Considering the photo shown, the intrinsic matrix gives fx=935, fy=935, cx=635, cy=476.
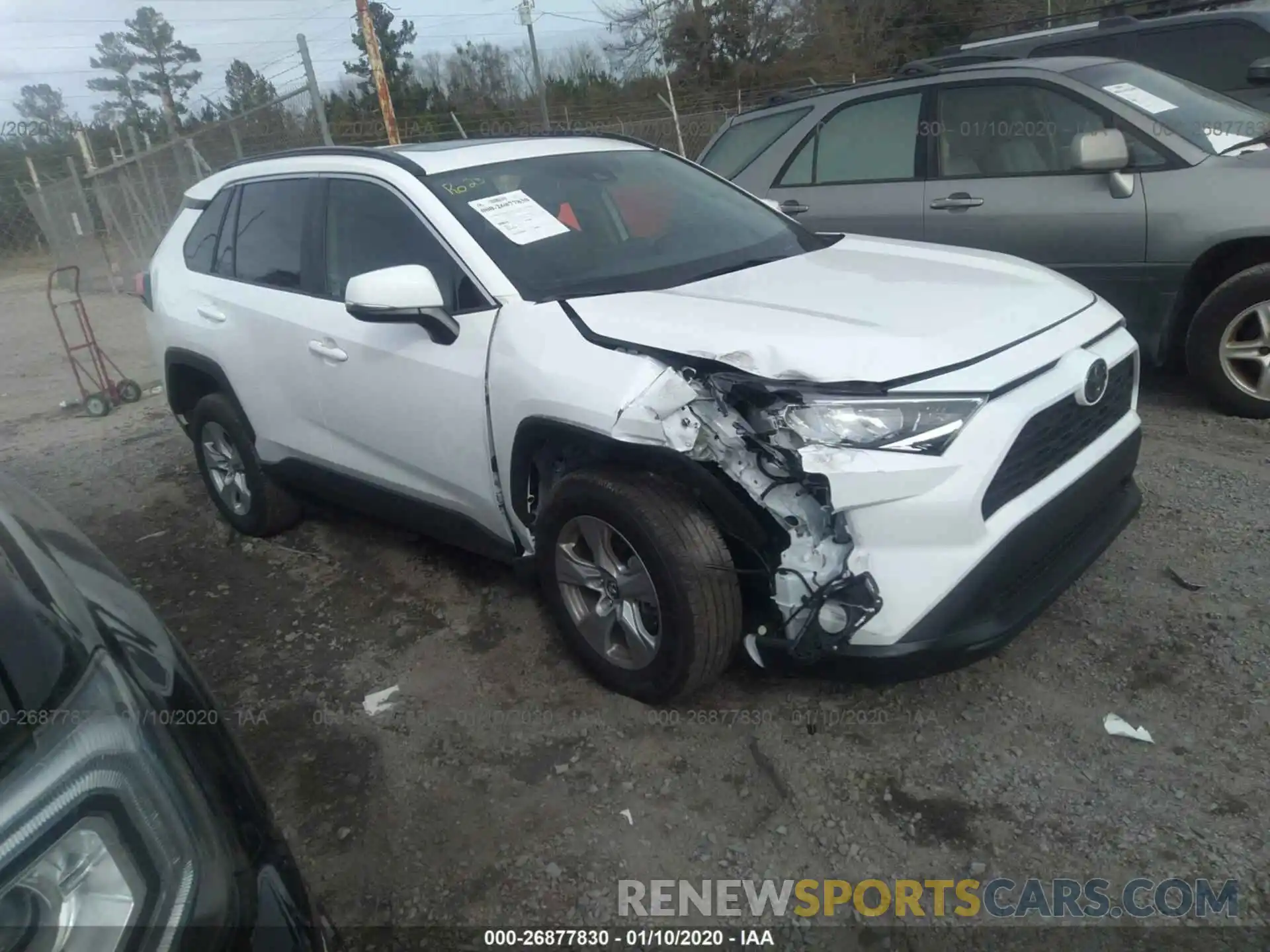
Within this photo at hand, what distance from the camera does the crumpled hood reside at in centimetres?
243

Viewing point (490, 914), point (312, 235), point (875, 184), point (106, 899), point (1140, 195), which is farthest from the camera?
point (875, 184)

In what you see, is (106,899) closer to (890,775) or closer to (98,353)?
(890,775)

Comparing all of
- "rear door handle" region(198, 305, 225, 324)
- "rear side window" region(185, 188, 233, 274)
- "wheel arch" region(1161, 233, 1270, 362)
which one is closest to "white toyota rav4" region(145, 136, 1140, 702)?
"rear door handle" region(198, 305, 225, 324)

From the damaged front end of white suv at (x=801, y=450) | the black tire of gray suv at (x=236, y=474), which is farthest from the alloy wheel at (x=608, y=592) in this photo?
the black tire of gray suv at (x=236, y=474)

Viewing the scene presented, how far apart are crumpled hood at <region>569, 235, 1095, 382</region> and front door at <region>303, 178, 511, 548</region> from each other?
49cm

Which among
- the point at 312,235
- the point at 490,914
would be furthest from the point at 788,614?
the point at 312,235

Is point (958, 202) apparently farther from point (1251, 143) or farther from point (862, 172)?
point (1251, 143)

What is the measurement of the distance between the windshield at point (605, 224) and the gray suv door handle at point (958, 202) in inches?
67.8

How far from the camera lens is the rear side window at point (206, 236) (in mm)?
4406

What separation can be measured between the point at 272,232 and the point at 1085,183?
398 cm

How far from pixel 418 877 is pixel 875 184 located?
15.2 feet

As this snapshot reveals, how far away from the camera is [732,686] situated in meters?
3.02

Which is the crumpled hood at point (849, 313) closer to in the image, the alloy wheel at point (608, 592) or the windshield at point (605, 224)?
the windshield at point (605, 224)

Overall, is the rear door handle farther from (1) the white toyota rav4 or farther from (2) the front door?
(2) the front door
